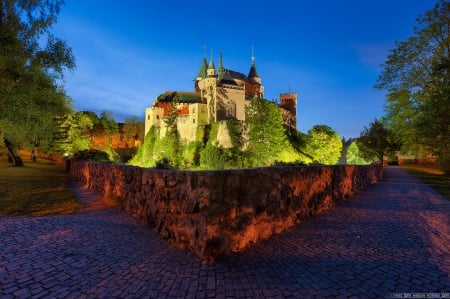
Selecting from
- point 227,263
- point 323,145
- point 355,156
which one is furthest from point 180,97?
point 227,263

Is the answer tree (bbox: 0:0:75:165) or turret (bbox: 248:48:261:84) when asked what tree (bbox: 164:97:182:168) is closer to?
turret (bbox: 248:48:261:84)

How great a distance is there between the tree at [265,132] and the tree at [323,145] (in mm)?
19846

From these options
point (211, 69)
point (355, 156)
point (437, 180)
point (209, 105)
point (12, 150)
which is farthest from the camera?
point (211, 69)

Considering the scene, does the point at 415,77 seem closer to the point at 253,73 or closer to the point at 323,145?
the point at 323,145

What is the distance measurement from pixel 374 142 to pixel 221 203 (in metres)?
44.7

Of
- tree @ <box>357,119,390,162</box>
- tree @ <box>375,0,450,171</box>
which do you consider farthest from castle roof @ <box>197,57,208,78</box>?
tree @ <box>375,0,450,171</box>

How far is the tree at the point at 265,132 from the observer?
4997 centimetres

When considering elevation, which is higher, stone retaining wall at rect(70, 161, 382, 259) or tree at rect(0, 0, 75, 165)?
tree at rect(0, 0, 75, 165)

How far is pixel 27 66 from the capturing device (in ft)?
49.3

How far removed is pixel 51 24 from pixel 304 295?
60.4 feet

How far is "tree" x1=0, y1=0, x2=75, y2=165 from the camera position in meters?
13.5

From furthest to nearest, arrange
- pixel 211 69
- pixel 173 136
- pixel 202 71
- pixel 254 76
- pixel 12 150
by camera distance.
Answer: pixel 254 76, pixel 202 71, pixel 211 69, pixel 173 136, pixel 12 150

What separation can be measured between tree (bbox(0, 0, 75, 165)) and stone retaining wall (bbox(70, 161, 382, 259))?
9280mm

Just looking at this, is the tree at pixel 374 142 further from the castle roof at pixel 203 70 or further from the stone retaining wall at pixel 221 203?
the castle roof at pixel 203 70
